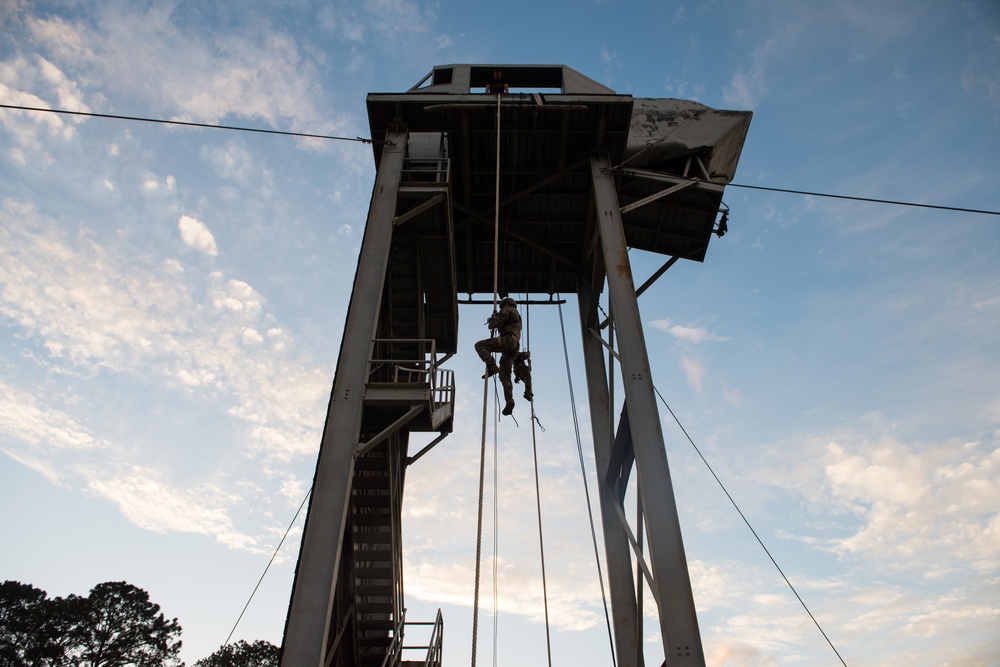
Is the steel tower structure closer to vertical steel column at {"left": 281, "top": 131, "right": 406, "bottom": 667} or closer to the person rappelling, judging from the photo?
vertical steel column at {"left": 281, "top": 131, "right": 406, "bottom": 667}

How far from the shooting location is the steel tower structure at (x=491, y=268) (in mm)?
8133

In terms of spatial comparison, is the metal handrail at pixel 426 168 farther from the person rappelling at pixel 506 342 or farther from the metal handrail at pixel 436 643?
the metal handrail at pixel 436 643

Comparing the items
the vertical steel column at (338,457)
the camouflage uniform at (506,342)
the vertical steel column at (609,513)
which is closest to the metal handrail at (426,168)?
the vertical steel column at (338,457)

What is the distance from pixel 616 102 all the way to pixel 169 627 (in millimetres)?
36698

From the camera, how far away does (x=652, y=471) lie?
26.5ft

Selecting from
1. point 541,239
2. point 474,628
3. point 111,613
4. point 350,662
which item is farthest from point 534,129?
point 111,613

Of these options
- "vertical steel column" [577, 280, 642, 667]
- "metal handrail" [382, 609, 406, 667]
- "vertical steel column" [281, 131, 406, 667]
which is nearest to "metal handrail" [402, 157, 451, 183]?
"vertical steel column" [281, 131, 406, 667]

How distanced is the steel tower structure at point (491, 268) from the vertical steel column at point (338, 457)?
0.02 m

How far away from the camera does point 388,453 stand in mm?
10859

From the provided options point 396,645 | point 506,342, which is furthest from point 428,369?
point 396,645

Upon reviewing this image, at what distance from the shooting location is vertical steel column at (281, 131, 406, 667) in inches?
267

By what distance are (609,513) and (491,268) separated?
6775mm

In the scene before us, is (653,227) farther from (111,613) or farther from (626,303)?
(111,613)

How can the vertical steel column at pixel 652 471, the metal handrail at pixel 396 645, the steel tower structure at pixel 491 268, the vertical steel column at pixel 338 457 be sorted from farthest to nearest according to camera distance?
1. the metal handrail at pixel 396 645
2. the steel tower structure at pixel 491 268
3. the vertical steel column at pixel 652 471
4. the vertical steel column at pixel 338 457
